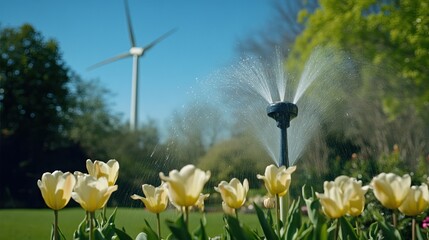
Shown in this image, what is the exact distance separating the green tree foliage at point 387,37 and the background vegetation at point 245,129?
3 centimetres

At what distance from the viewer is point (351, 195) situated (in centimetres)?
185

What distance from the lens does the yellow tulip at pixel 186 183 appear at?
65.2 inches

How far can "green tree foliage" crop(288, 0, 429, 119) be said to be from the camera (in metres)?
13.3

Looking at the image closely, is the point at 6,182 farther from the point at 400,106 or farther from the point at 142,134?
the point at 400,106

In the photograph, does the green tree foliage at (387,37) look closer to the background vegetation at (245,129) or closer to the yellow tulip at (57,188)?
the background vegetation at (245,129)

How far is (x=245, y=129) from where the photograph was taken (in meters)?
8.18

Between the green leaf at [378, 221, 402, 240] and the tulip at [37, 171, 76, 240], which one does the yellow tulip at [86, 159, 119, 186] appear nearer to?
the tulip at [37, 171, 76, 240]

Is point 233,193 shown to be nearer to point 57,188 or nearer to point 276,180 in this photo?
point 276,180

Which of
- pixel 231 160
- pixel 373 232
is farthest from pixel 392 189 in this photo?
pixel 231 160

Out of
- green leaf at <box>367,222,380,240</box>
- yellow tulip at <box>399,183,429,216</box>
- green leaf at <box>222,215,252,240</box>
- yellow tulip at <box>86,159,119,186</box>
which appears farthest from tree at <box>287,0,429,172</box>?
green leaf at <box>222,215,252,240</box>

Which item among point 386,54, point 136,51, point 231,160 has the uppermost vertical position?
point 136,51

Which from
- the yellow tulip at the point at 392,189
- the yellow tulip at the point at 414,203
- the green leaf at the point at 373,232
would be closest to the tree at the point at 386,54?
the green leaf at the point at 373,232

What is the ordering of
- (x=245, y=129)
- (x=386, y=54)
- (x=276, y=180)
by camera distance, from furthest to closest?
1. (x=386, y=54)
2. (x=245, y=129)
3. (x=276, y=180)

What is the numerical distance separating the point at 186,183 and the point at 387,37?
14809mm
